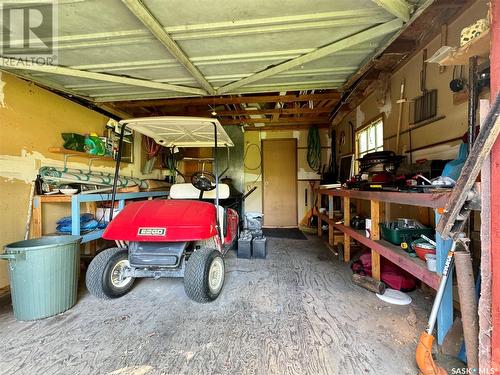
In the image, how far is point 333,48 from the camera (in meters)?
1.95

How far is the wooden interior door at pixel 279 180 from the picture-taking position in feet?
20.4

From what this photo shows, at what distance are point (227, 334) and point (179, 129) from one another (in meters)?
2.29

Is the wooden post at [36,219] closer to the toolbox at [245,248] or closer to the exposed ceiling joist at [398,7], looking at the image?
the toolbox at [245,248]

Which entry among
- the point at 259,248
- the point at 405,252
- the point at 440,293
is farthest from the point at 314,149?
the point at 440,293

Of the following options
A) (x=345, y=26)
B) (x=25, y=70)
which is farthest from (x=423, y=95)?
(x=25, y=70)

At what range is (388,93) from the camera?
3.22 meters

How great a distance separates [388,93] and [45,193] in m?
4.61

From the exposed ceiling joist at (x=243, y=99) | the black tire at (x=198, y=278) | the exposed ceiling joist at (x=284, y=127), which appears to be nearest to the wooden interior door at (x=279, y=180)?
the exposed ceiling joist at (x=284, y=127)

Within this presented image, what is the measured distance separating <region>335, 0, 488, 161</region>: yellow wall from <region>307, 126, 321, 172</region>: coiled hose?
2682 millimetres

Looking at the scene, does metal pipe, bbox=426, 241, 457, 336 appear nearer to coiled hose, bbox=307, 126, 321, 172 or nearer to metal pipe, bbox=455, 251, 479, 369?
metal pipe, bbox=455, 251, 479, 369

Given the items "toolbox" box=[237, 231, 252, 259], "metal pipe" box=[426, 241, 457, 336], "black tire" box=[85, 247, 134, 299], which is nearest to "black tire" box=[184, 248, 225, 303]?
"black tire" box=[85, 247, 134, 299]

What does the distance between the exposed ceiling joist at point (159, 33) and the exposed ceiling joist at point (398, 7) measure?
1.48m

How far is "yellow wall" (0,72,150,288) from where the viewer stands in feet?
7.68

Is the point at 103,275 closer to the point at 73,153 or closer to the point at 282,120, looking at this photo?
the point at 73,153
